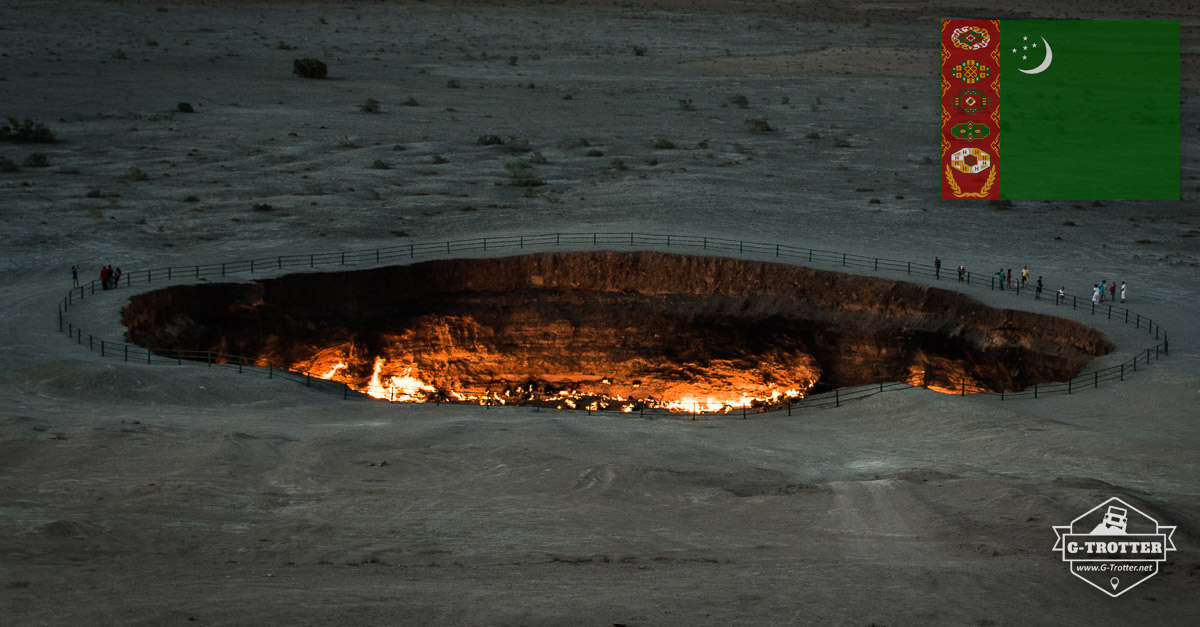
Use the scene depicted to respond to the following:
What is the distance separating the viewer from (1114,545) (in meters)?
17.3

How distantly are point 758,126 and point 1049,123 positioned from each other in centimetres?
1907

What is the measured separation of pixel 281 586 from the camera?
618 inches

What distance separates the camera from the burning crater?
39094 mm

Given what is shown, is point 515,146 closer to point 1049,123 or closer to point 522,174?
point 522,174

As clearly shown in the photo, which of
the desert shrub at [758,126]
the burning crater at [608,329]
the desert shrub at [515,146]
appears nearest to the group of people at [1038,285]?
the burning crater at [608,329]

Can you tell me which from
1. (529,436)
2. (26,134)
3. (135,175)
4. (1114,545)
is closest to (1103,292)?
(529,436)

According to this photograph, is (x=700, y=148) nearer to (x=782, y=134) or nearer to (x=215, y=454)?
(x=782, y=134)

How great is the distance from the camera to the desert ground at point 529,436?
15.8 metres

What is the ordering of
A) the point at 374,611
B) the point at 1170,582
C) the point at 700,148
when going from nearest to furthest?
1. the point at 374,611
2. the point at 1170,582
3. the point at 700,148

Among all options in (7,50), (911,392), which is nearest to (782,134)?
(911,392)

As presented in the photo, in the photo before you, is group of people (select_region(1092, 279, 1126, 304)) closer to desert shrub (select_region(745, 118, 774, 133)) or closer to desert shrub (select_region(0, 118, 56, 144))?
desert shrub (select_region(745, 118, 774, 133))

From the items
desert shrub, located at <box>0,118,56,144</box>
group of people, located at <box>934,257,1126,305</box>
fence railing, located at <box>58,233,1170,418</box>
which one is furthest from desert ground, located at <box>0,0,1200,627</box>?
desert shrub, located at <box>0,118,56,144</box>

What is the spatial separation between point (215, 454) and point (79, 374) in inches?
334

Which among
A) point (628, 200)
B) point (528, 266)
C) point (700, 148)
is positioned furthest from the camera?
point (700, 148)
